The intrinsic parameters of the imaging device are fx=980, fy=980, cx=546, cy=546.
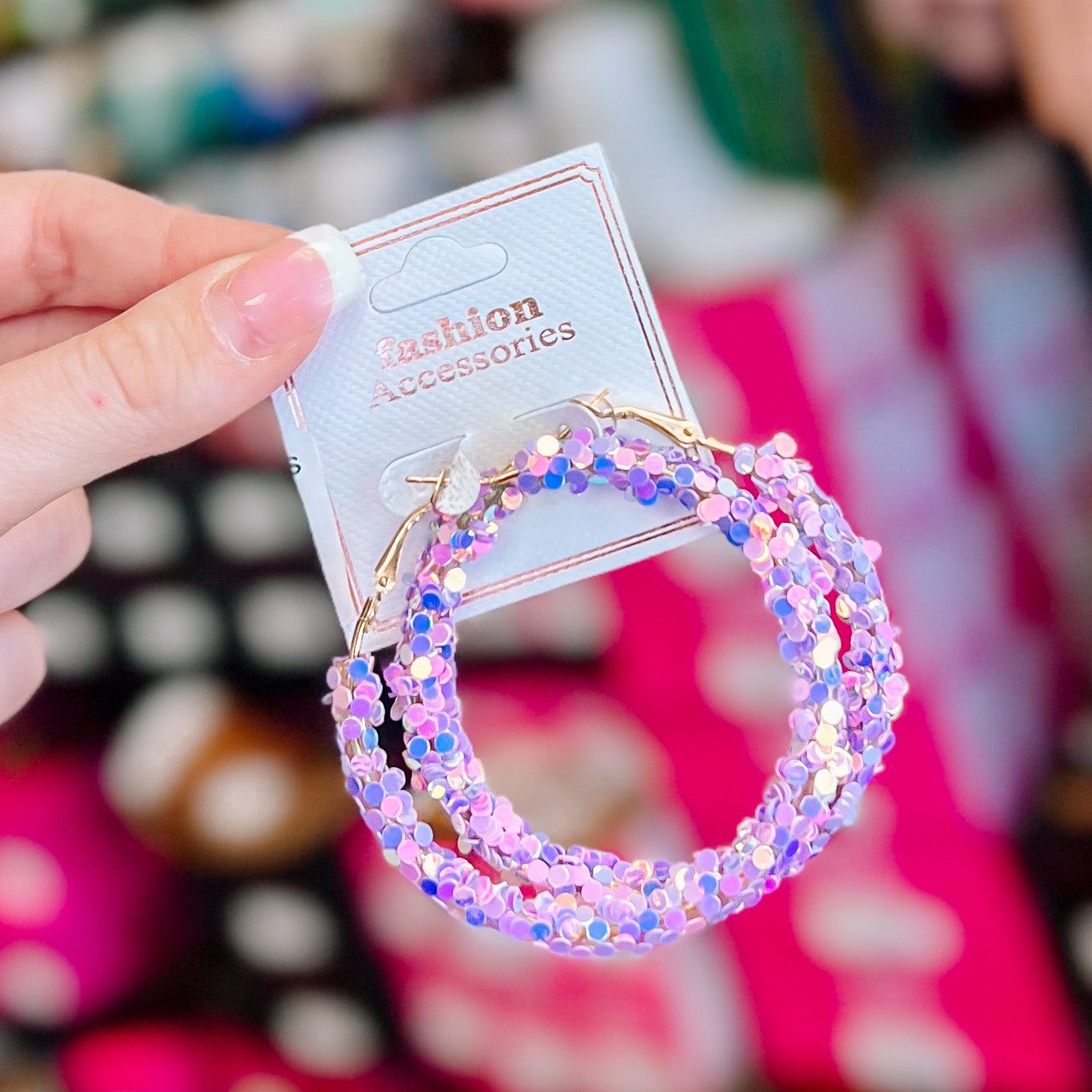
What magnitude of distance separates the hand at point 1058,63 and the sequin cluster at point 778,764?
0.42 m

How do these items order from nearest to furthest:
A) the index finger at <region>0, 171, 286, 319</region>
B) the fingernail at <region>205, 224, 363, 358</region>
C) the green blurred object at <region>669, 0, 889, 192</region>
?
the fingernail at <region>205, 224, 363, 358</region> < the index finger at <region>0, 171, 286, 319</region> < the green blurred object at <region>669, 0, 889, 192</region>

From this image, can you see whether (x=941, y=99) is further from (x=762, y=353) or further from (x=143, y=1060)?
(x=143, y=1060)

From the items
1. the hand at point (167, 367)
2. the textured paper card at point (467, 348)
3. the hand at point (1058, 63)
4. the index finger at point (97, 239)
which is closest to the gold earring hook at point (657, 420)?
the textured paper card at point (467, 348)

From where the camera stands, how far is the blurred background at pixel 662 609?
78 centimetres

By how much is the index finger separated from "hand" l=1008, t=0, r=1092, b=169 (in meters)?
0.58

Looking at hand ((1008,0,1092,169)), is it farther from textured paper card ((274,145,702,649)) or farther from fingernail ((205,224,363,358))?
fingernail ((205,224,363,358))

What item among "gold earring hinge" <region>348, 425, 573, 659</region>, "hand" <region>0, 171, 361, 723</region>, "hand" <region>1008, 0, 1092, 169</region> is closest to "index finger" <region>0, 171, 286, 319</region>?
"hand" <region>0, 171, 361, 723</region>

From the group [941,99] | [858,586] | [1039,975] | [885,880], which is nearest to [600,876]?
[858,586]

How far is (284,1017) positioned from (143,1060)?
17cm

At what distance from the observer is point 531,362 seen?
0.56 metres

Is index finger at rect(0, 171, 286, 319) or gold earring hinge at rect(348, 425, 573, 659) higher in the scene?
index finger at rect(0, 171, 286, 319)

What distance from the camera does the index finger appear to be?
648mm

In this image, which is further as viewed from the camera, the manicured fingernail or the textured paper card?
the manicured fingernail

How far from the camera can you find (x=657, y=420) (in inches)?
22.0
